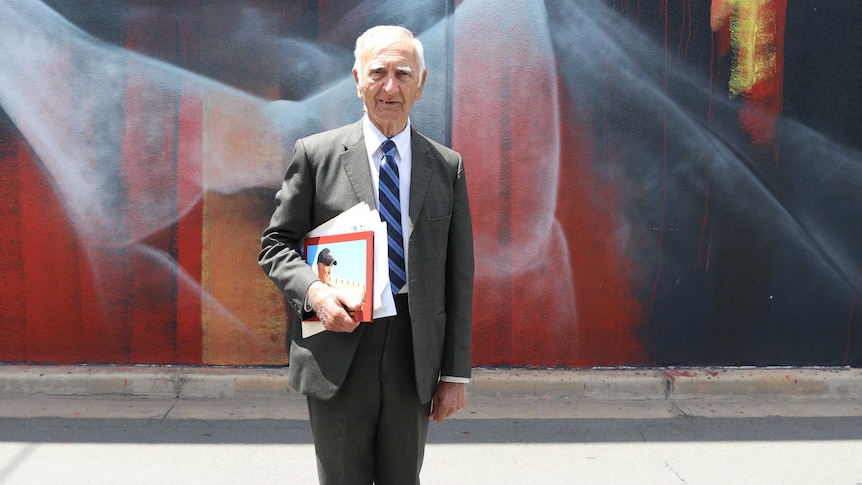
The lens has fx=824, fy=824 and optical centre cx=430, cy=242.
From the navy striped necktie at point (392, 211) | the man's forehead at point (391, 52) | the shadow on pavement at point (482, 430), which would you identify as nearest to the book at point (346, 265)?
the navy striped necktie at point (392, 211)

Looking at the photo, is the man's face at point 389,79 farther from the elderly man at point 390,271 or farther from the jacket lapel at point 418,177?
the jacket lapel at point 418,177

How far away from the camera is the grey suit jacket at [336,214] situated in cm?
245

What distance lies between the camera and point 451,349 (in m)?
2.62

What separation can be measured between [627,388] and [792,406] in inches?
41.8

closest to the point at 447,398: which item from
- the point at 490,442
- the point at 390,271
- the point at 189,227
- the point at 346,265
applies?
the point at 390,271

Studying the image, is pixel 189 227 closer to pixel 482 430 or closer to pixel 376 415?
pixel 482 430

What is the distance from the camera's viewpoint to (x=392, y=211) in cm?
250

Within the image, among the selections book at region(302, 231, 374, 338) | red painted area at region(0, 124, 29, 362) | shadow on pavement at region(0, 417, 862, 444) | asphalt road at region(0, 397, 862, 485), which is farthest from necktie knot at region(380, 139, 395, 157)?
red painted area at region(0, 124, 29, 362)

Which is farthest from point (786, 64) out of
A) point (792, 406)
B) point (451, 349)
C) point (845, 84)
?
point (451, 349)

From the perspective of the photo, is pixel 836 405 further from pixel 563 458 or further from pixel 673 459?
pixel 563 458

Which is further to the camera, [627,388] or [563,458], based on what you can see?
[627,388]

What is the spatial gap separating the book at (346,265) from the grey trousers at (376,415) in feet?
0.46

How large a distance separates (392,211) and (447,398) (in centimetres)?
62

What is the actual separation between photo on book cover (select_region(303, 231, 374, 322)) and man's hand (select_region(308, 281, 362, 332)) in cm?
3
